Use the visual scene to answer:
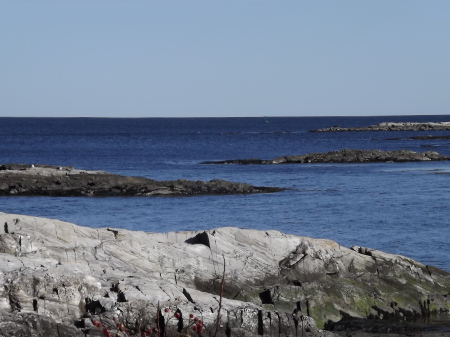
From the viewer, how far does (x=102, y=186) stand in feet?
151

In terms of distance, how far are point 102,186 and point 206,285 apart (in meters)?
29.1

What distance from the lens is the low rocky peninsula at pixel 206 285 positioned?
14938 mm

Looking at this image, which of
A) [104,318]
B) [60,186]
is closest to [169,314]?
[104,318]

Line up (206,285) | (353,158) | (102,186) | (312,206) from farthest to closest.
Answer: (353,158), (102,186), (312,206), (206,285)

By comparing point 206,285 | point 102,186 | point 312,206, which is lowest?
point 312,206

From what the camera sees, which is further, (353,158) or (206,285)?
(353,158)

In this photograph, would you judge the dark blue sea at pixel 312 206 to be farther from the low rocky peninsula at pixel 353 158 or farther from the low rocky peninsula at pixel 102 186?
the low rocky peninsula at pixel 353 158

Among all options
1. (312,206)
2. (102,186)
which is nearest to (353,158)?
(102,186)

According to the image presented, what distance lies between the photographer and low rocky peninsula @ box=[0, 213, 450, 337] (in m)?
14.9

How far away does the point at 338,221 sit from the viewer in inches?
1300

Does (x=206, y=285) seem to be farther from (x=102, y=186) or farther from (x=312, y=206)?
(x=102, y=186)

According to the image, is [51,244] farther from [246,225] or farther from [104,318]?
[246,225]

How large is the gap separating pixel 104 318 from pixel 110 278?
5.50ft

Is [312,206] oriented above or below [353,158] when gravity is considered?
below
